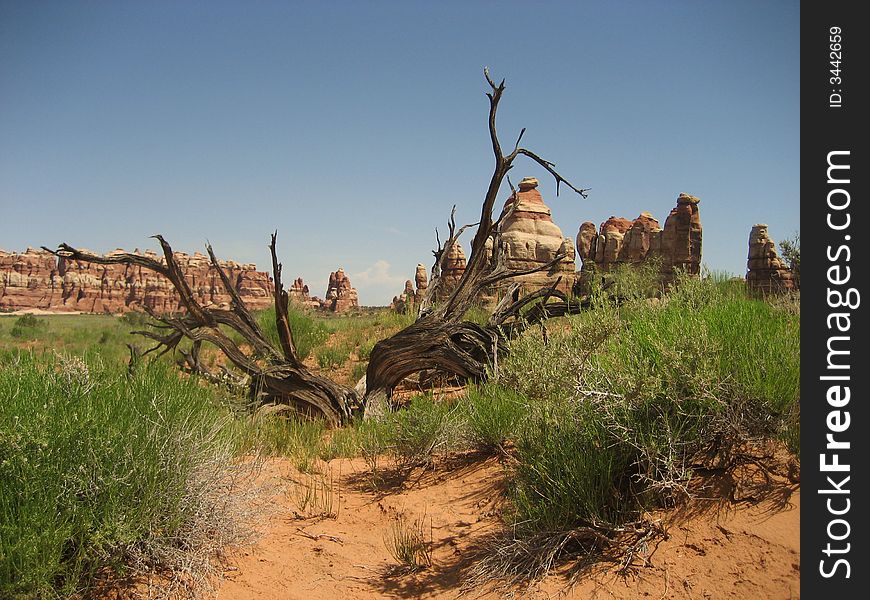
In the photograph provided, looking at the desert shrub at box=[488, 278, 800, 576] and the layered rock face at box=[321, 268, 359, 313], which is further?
the layered rock face at box=[321, 268, 359, 313]

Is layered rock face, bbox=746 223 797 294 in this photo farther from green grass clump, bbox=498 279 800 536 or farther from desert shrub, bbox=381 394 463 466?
green grass clump, bbox=498 279 800 536

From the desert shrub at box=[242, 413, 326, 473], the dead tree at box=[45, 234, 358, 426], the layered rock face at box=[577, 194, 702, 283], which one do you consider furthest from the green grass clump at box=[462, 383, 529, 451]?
the layered rock face at box=[577, 194, 702, 283]

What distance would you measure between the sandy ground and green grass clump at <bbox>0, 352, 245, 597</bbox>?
55cm

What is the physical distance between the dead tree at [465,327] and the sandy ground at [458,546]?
2.52m

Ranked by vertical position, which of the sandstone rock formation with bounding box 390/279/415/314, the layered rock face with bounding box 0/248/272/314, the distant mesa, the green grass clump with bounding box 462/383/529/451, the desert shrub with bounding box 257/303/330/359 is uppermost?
the distant mesa

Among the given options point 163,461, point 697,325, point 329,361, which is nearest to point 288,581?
point 163,461

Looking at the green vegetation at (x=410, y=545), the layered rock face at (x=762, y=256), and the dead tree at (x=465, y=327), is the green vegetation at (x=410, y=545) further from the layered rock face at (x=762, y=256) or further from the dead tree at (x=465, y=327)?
the layered rock face at (x=762, y=256)

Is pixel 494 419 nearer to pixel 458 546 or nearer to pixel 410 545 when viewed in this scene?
pixel 458 546

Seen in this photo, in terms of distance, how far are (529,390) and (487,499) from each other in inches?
39.5

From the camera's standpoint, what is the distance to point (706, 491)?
140 inches

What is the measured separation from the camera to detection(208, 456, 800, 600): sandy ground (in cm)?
307

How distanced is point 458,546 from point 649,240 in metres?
59.4
